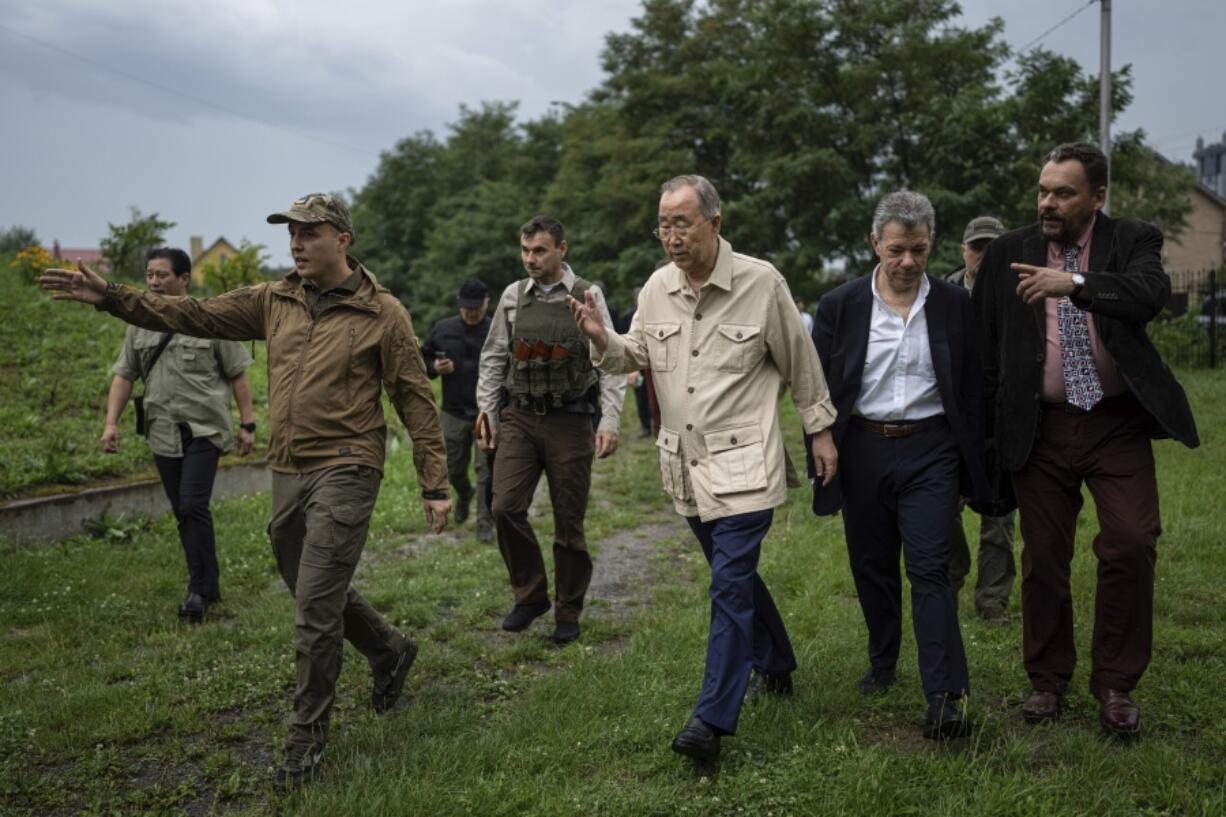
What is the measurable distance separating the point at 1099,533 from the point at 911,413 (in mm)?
882

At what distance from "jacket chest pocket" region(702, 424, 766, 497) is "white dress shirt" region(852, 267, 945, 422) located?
23.0 inches

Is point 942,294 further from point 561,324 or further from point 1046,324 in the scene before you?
point 561,324

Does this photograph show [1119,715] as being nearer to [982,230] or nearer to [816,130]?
[982,230]

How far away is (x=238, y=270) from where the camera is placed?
74.3 ft

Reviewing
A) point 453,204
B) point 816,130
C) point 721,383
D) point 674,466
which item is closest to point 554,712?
point 674,466

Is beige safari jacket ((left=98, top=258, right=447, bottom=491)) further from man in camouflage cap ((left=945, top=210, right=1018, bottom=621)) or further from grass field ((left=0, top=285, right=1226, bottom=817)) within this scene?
man in camouflage cap ((left=945, top=210, right=1018, bottom=621))

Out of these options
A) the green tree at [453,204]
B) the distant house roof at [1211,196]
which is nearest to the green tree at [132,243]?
the green tree at [453,204]

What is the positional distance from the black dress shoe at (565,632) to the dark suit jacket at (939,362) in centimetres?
207

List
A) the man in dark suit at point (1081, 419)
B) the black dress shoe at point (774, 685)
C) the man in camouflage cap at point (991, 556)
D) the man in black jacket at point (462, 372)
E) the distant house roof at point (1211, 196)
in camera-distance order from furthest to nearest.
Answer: the distant house roof at point (1211, 196), the man in black jacket at point (462, 372), the man in camouflage cap at point (991, 556), the black dress shoe at point (774, 685), the man in dark suit at point (1081, 419)

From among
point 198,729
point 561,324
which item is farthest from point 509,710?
point 561,324

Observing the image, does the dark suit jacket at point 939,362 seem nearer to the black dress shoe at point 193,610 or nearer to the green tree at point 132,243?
the black dress shoe at point 193,610

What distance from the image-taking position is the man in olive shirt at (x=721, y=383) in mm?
4277

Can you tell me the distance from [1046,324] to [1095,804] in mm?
1881

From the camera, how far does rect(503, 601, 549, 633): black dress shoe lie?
6422 mm
